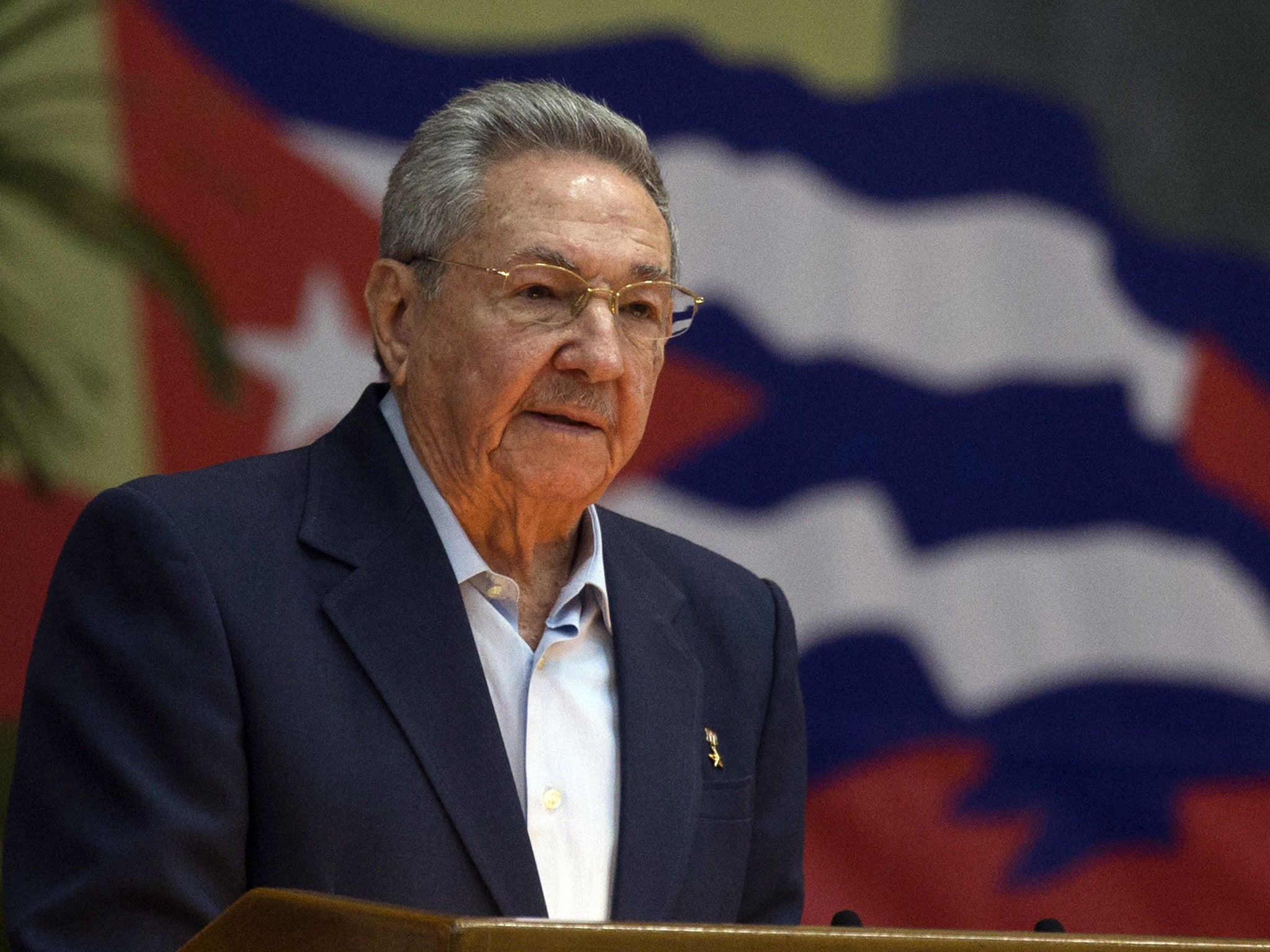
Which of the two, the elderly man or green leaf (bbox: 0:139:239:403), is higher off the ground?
green leaf (bbox: 0:139:239:403)

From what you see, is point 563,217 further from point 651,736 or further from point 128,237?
point 128,237

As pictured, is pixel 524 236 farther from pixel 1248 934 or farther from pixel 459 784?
pixel 1248 934

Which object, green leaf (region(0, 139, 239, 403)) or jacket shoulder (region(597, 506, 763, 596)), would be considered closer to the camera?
jacket shoulder (region(597, 506, 763, 596))

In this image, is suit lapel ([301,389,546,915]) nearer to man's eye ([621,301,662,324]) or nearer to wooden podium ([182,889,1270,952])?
man's eye ([621,301,662,324])

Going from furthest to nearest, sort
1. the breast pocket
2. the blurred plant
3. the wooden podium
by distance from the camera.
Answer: the blurred plant < the breast pocket < the wooden podium

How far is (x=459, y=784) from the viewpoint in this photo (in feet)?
5.54

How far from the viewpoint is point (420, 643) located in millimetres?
1764

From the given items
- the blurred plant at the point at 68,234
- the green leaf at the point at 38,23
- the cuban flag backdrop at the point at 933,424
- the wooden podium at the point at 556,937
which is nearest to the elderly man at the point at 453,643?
the wooden podium at the point at 556,937

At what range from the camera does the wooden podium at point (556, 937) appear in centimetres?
95

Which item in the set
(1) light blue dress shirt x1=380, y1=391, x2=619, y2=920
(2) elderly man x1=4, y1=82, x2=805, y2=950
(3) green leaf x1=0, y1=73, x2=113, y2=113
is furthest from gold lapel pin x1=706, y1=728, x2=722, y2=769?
(3) green leaf x1=0, y1=73, x2=113, y2=113

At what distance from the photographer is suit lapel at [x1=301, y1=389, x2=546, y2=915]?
168cm

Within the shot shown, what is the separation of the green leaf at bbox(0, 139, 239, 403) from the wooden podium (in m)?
2.37

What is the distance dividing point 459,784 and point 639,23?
2.38 m

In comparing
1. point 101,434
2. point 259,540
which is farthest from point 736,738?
point 101,434
